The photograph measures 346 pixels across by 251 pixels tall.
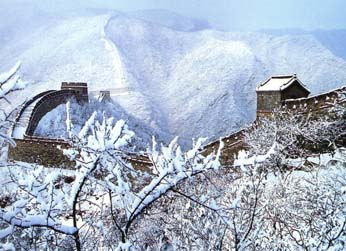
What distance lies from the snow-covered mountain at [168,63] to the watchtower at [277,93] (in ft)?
67.0

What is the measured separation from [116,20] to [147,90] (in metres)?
24.7

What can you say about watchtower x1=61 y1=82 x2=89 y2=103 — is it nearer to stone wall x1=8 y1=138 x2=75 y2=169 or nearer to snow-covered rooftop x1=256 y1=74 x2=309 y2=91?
stone wall x1=8 y1=138 x2=75 y2=169

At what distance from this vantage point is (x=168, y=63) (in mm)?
56406

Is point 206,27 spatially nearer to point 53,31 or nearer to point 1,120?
Answer: point 53,31

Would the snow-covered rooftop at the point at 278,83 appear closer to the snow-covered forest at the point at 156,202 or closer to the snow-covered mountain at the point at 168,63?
the snow-covered forest at the point at 156,202

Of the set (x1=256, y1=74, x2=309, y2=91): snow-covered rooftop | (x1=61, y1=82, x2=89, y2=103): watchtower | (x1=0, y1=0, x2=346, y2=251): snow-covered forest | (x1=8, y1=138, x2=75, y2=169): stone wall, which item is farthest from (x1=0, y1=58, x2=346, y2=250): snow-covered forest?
(x1=61, y1=82, x2=89, y2=103): watchtower

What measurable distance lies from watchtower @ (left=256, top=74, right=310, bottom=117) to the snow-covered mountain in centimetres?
2043

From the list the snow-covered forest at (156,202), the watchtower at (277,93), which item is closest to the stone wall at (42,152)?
the watchtower at (277,93)

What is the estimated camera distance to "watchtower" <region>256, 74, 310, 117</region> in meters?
15.9

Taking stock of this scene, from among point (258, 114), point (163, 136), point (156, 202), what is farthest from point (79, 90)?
point (156, 202)

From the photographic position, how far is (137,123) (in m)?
36.4

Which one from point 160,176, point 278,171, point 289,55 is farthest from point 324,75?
point 160,176

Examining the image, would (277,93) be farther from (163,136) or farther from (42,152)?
(163,136)

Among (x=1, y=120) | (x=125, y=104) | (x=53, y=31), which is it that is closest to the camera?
(x=1, y=120)
